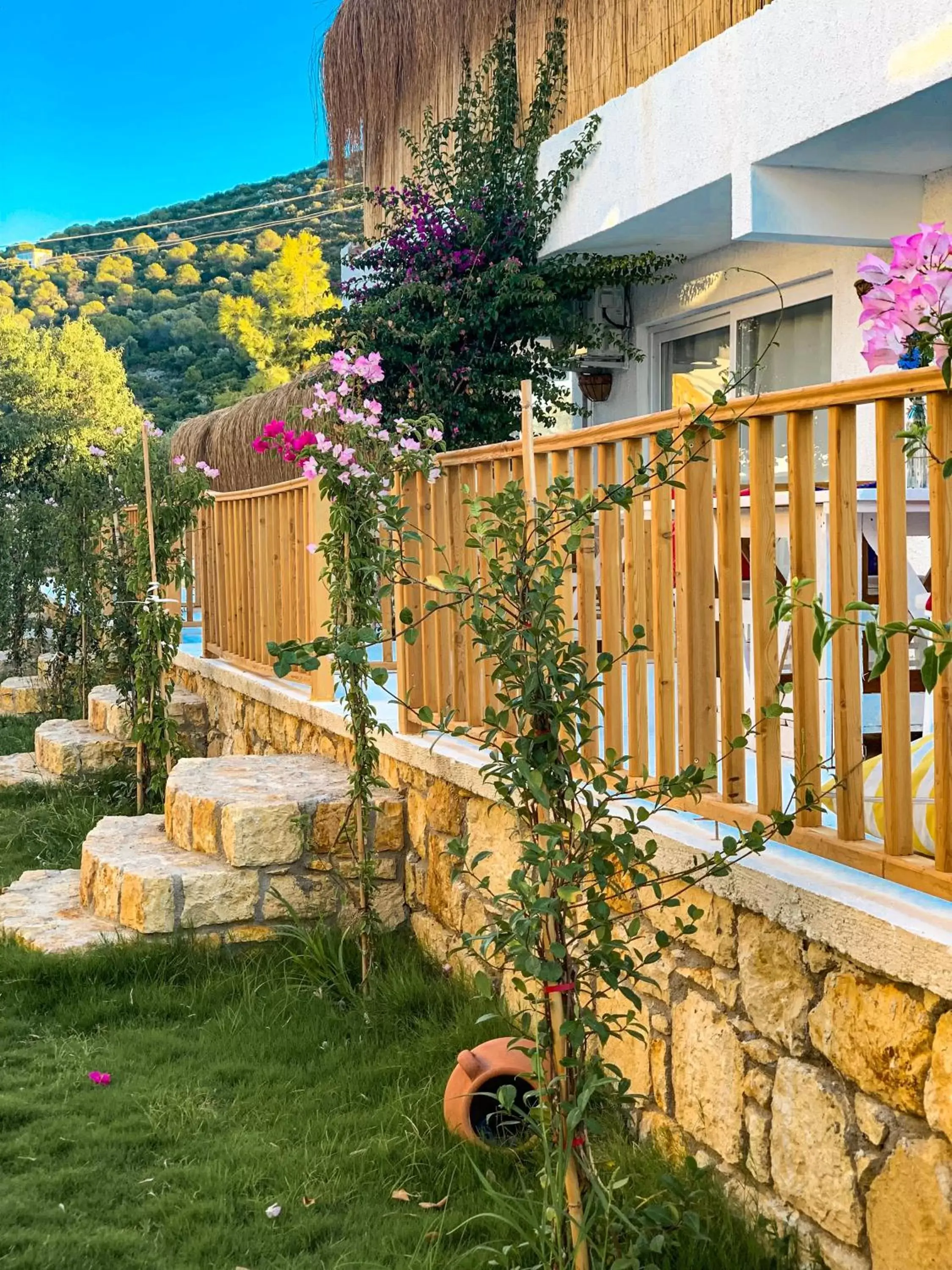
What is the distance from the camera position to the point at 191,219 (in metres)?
43.5

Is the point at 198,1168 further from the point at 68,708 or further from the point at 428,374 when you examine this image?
the point at 68,708

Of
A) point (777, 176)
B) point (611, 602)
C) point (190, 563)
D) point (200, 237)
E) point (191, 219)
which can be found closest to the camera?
point (611, 602)

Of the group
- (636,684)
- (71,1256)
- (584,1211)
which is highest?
(636,684)

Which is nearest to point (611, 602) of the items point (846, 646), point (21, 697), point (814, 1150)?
point (846, 646)

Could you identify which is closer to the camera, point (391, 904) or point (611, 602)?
point (611, 602)

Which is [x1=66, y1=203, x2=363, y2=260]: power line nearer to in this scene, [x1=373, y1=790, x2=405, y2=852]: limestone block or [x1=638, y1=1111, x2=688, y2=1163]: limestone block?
[x1=373, y1=790, x2=405, y2=852]: limestone block

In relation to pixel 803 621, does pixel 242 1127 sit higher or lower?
lower

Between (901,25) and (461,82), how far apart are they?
482cm

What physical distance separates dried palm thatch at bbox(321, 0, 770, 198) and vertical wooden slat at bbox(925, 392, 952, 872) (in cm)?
535

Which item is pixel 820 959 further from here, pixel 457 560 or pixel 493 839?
pixel 457 560

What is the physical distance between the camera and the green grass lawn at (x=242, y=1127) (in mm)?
2709

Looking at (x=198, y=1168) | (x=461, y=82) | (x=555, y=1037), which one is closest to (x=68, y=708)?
(x=461, y=82)

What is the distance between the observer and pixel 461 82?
948 centimetres

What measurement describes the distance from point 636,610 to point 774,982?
1.09 m
